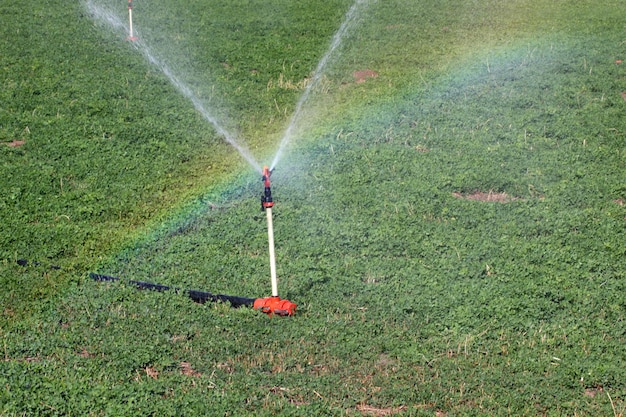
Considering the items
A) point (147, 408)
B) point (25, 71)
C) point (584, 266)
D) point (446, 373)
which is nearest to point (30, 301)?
point (147, 408)

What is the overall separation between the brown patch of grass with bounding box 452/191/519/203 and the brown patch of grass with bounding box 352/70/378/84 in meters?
6.60

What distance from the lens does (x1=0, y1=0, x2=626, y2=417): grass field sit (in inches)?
285

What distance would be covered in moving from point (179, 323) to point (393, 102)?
8.83 meters

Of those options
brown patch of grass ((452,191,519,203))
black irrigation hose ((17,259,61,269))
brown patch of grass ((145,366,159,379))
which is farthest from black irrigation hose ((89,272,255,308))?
brown patch of grass ((452,191,519,203))

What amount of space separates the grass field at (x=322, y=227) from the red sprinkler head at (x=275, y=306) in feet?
0.30

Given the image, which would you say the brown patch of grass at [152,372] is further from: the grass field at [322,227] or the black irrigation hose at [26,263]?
the black irrigation hose at [26,263]

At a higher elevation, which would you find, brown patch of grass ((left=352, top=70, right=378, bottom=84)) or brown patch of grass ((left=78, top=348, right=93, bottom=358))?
brown patch of grass ((left=352, top=70, right=378, bottom=84))

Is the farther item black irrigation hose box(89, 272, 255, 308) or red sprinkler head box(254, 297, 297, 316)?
black irrigation hose box(89, 272, 255, 308)

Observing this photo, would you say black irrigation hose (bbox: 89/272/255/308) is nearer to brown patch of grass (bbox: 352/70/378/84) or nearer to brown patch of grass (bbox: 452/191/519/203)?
brown patch of grass (bbox: 452/191/519/203)

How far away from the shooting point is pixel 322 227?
10469mm

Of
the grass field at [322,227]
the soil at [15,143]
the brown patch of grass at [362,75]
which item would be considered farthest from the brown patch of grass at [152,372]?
the brown patch of grass at [362,75]

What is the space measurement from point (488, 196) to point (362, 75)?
23.6ft

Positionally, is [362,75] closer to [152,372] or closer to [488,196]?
[488,196]

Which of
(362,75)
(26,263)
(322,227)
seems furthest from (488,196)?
(362,75)
